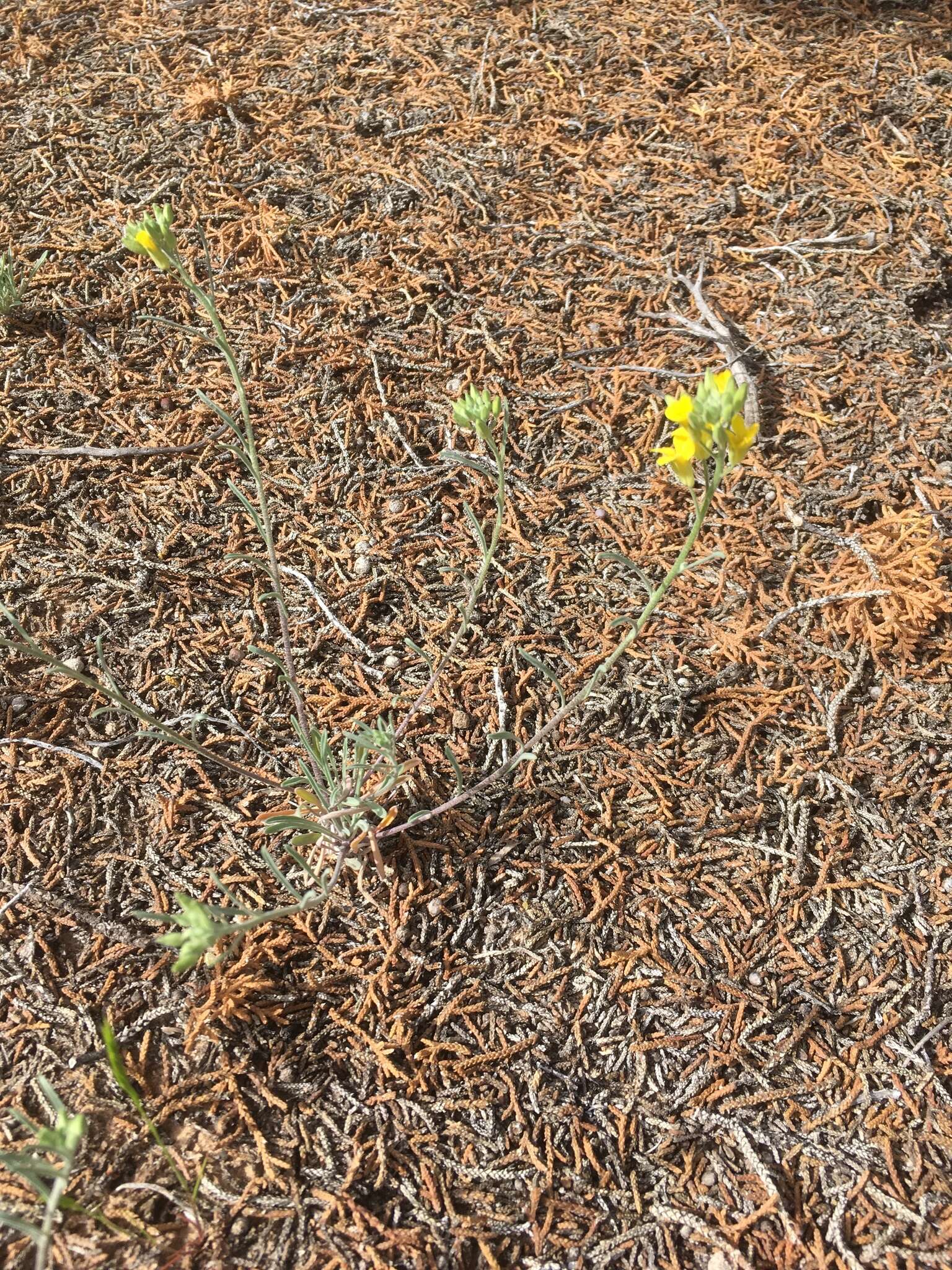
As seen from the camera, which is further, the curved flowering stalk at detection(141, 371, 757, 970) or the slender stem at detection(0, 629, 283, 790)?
the slender stem at detection(0, 629, 283, 790)

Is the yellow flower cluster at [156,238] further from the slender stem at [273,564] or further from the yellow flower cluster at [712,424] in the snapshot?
the yellow flower cluster at [712,424]

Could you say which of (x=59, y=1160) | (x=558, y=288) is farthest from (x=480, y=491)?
(x=59, y=1160)

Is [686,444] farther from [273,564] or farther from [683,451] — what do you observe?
[273,564]

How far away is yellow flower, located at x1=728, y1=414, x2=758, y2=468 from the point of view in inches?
54.2

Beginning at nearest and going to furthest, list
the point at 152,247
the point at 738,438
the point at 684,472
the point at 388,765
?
1. the point at 738,438
2. the point at 684,472
3. the point at 152,247
4. the point at 388,765

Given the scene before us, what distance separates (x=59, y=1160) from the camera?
61.9 inches

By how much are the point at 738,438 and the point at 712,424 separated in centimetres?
5

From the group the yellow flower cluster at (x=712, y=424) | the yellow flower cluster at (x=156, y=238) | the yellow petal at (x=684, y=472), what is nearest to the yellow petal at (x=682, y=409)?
the yellow flower cluster at (x=712, y=424)

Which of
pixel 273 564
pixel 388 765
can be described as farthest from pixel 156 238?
pixel 388 765

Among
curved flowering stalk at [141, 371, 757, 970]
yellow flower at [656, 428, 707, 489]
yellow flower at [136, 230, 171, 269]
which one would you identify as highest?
yellow flower at [136, 230, 171, 269]

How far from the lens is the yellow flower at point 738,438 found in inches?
54.2

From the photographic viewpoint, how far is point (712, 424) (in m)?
1.43

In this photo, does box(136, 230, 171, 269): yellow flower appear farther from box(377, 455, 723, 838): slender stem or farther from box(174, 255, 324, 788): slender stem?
box(377, 455, 723, 838): slender stem

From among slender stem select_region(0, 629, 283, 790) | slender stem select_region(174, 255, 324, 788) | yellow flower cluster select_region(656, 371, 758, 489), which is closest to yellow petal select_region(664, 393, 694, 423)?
yellow flower cluster select_region(656, 371, 758, 489)
